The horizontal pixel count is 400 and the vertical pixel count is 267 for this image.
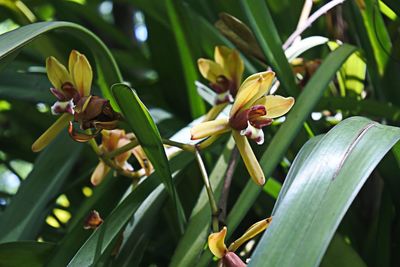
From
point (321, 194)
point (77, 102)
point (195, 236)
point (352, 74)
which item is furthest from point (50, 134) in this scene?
point (352, 74)

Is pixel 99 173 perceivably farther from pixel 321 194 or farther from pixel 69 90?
pixel 321 194

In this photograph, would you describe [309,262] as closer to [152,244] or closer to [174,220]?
[174,220]

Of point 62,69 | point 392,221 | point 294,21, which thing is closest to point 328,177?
point 62,69

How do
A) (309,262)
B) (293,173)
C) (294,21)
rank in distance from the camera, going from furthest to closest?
(294,21) → (293,173) → (309,262)

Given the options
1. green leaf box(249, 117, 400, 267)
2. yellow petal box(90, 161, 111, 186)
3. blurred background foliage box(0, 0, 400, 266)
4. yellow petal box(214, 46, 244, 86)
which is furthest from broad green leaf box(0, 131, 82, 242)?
green leaf box(249, 117, 400, 267)

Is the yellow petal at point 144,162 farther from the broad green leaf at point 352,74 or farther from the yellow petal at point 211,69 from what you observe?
the broad green leaf at point 352,74

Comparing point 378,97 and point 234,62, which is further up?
point 234,62
